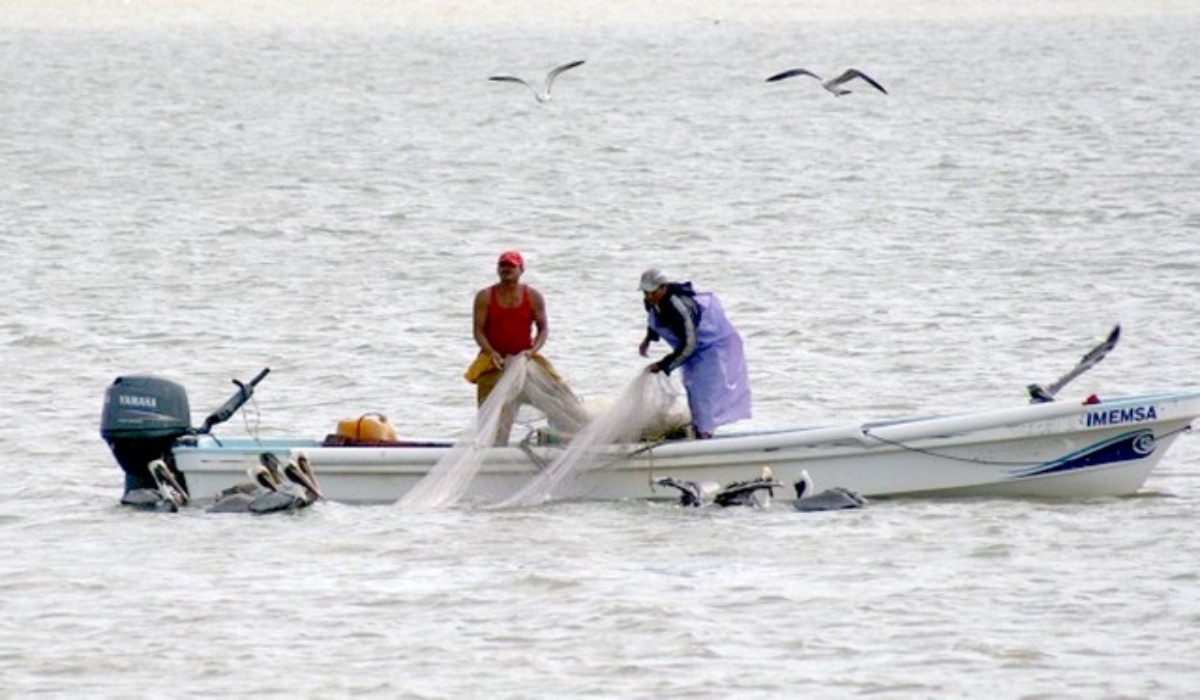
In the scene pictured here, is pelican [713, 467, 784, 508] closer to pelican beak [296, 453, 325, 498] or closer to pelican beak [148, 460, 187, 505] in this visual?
pelican beak [296, 453, 325, 498]

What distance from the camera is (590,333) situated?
24.9m

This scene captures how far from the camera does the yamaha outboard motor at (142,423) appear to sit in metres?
17.1

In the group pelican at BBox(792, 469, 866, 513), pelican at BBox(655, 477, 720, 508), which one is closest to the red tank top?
pelican at BBox(655, 477, 720, 508)

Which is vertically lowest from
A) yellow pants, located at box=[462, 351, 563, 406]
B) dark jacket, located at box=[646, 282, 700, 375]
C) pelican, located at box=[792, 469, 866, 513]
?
pelican, located at box=[792, 469, 866, 513]

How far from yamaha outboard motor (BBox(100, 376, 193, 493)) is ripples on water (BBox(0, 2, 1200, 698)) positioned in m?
0.37

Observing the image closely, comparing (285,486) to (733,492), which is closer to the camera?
(733,492)

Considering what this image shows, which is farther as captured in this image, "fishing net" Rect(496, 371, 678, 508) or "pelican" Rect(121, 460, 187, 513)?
"pelican" Rect(121, 460, 187, 513)

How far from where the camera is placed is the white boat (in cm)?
1655

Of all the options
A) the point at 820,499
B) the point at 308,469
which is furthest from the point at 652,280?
the point at 308,469

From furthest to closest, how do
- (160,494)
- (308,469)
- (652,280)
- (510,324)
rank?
(160,494), (308,469), (510,324), (652,280)

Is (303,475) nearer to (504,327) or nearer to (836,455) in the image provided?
(504,327)

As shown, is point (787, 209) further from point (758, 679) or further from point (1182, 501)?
point (758, 679)

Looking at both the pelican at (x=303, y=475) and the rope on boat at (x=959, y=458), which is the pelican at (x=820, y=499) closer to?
the rope on boat at (x=959, y=458)

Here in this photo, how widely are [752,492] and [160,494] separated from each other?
11.3 ft
